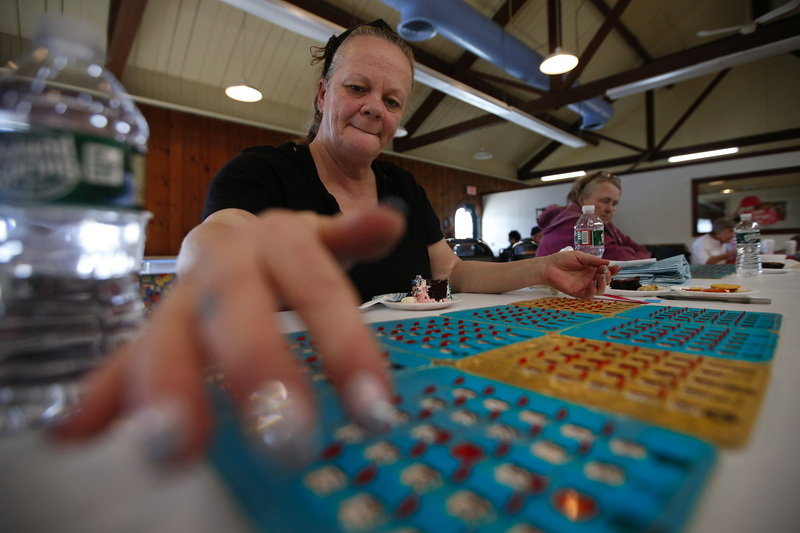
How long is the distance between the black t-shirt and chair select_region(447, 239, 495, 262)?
1.00m

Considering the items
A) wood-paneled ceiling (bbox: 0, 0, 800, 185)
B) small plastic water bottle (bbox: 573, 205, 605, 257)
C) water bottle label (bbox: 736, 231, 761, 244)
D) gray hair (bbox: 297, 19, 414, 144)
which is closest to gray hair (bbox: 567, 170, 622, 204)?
small plastic water bottle (bbox: 573, 205, 605, 257)

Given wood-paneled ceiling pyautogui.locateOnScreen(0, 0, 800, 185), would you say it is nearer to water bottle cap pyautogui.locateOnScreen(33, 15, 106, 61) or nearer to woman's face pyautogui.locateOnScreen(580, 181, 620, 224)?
water bottle cap pyautogui.locateOnScreen(33, 15, 106, 61)

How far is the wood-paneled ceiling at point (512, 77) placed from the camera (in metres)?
4.05

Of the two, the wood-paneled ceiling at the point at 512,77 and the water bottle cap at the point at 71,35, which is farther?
the wood-paneled ceiling at the point at 512,77

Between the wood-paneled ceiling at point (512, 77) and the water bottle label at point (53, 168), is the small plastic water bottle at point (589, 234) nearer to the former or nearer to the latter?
the wood-paneled ceiling at point (512, 77)

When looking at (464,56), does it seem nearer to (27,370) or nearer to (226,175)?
(226,175)

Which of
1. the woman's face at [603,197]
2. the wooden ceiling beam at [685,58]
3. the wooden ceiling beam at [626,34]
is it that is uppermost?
the wooden ceiling beam at [626,34]

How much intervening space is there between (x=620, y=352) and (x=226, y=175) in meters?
0.88

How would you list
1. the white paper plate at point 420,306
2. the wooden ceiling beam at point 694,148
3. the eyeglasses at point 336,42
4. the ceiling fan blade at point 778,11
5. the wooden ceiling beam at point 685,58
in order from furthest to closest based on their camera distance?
the wooden ceiling beam at point 694,148 → the wooden ceiling beam at point 685,58 → the ceiling fan blade at point 778,11 → the eyeglasses at point 336,42 → the white paper plate at point 420,306

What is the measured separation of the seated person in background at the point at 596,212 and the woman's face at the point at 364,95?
1451 mm

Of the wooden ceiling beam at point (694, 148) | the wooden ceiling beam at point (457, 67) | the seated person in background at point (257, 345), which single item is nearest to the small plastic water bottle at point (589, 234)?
the seated person in background at point (257, 345)

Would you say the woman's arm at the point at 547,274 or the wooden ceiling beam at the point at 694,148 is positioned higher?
the wooden ceiling beam at the point at 694,148

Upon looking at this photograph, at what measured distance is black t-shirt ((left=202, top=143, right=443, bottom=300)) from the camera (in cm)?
90

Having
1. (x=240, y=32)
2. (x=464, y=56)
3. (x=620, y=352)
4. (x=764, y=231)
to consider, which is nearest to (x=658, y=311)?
(x=620, y=352)
